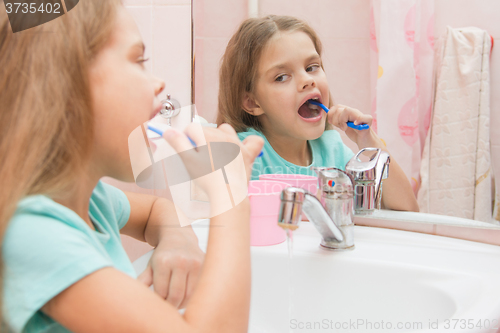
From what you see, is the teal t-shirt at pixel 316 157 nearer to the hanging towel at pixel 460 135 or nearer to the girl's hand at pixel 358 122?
the girl's hand at pixel 358 122

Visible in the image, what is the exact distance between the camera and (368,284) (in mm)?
639

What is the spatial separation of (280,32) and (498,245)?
0.55 metres

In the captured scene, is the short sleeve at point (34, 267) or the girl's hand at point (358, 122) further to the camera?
the girl's hand at point (358, 122)

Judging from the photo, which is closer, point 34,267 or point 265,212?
point 34,267

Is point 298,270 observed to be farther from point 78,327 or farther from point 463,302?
point 78,327

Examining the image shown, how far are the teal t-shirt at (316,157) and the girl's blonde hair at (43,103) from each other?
45cm

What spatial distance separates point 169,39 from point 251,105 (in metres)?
0.28

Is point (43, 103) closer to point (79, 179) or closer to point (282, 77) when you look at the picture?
point (79, 179)

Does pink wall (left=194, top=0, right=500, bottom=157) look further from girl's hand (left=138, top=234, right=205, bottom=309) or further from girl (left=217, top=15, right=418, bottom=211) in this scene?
girl's hand (left=138, top=234, right=205, bottom=309)

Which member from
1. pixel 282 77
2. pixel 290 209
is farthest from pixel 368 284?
pixel 282 77

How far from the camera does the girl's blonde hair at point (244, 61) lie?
76cm

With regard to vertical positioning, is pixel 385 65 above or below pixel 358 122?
above

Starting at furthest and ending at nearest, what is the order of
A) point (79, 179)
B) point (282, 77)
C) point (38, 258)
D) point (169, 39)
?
1. point (169, 39)
2. point (282, 77)
3. point (79, 179)
4. point (38, 258)

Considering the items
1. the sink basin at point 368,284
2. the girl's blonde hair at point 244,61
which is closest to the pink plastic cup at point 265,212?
the sink basin at point 368,284
